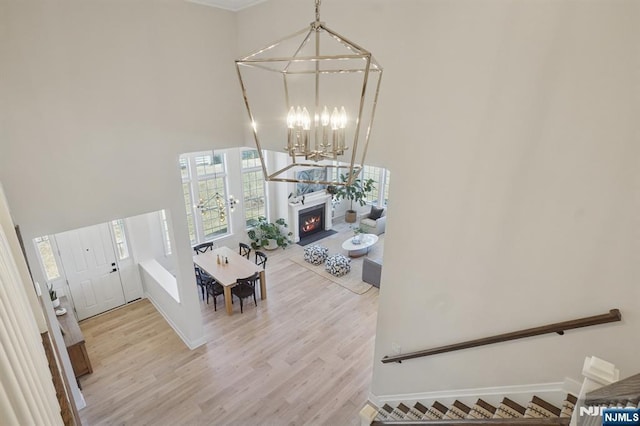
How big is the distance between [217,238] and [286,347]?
4622 mm

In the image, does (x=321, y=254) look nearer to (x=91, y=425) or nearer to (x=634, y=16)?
(x=91, y=425)

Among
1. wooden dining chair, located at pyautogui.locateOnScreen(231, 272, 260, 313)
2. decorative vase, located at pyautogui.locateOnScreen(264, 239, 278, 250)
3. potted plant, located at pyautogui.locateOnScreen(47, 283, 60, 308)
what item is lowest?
decorative vase, located at pyautogui.locateOnScreen(264, 239, 278, 250)

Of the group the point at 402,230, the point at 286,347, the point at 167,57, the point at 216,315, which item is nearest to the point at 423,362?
the point at 402,230

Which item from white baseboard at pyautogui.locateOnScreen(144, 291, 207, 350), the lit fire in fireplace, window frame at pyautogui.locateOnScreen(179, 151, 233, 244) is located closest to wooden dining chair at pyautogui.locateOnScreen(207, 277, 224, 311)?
white baseboard at pyautogui.locateOnScreen(144, 291, 207, 350)

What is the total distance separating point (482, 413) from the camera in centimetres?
339

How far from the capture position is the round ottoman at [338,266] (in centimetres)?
889

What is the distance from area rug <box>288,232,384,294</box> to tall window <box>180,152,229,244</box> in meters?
2.48

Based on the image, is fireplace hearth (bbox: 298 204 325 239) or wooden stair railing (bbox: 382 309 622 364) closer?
wooden stair railing (bbox: 382 309 622 364)

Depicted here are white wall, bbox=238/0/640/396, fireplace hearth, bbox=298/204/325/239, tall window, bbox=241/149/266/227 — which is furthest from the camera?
fireplace hearth, bbox=298/204/325/239

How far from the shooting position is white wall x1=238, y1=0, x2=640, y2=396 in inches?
93.8

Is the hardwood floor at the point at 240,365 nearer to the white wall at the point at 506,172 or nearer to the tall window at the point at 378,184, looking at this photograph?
the white wall at the point at 506,172

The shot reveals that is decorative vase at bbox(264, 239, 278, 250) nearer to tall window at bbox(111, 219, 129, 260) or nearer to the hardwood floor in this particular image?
the hardwood floor

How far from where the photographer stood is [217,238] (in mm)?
9758

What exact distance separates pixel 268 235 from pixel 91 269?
4604 millimetres
